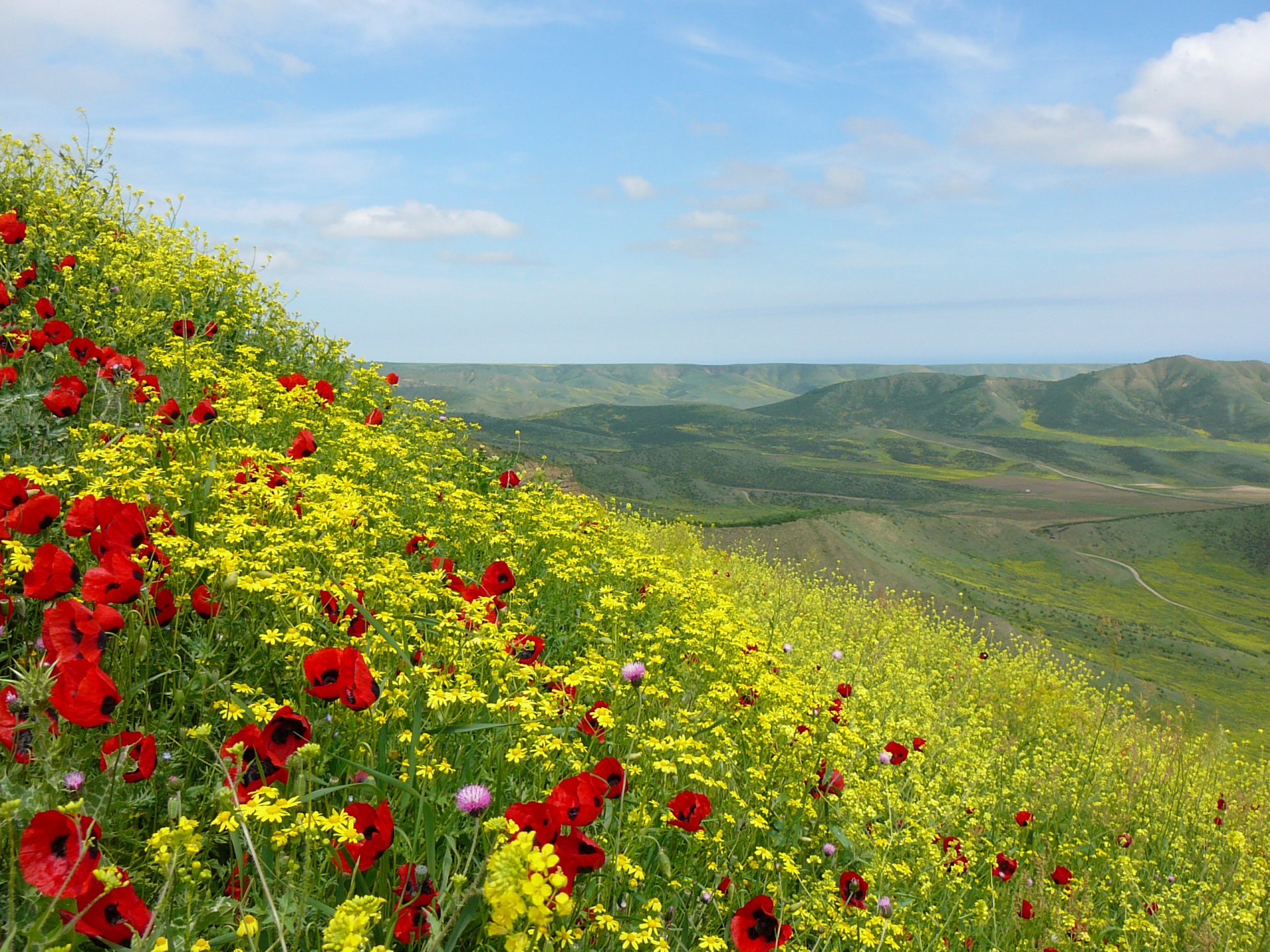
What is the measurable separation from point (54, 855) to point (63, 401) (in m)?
3.13

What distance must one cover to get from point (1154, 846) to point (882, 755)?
437cm

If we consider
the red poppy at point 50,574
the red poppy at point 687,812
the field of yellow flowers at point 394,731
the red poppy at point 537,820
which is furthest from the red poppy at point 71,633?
the red poppy at point 687,812

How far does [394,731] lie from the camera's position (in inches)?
102

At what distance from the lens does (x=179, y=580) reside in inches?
111

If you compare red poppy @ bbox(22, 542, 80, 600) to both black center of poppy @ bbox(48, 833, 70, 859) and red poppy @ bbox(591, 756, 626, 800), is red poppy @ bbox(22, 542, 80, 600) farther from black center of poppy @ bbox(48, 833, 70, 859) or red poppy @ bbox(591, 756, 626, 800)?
red poppy @ bbox(591, 756, 626, 800)

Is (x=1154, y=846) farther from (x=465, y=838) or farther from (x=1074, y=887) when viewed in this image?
(x=465, y=838)

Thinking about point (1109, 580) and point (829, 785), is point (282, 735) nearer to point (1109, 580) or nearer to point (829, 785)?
point (829, 785)

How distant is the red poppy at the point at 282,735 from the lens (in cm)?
195

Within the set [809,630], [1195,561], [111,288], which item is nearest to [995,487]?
[1195,561]

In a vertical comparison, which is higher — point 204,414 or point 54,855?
point 204,414

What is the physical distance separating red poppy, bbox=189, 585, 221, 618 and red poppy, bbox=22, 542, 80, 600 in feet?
1.31

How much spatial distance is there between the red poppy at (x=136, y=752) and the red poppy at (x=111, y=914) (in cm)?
33

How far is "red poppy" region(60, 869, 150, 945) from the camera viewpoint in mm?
1512

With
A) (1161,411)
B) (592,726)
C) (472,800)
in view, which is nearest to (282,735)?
(472,800)
